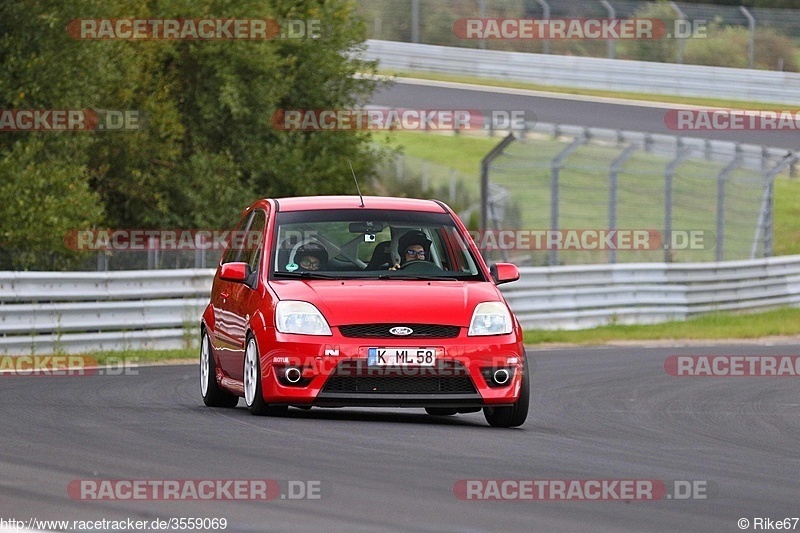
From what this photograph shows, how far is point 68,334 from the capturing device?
17.5 meters

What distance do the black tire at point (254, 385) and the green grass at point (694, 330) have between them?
11.5m

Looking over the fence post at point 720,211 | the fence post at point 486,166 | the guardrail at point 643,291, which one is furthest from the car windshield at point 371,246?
the fence post at point 720,211

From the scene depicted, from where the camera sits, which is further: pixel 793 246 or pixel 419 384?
pixel 793 246

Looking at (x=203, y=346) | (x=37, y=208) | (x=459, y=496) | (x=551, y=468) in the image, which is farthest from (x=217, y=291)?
(x=37, y=208)

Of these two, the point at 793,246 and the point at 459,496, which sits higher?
the point at 459,496

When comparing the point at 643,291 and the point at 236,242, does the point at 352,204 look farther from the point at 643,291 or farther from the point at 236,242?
the point at 643,291

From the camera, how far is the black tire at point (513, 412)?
10172mm

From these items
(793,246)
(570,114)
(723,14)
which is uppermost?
(723,14)

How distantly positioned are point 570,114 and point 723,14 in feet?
15.1

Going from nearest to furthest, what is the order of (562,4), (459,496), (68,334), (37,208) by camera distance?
(459,496) < (68,334) < (37,208) < (562,4)

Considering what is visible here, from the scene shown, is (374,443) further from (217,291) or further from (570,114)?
(570,114)

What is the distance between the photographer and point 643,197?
34.4 meters

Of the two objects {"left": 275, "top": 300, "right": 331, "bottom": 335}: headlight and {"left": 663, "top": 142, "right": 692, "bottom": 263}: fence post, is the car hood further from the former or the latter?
{"left": 663, "top": 142, "right": 692, "bottom": 263}: fence post

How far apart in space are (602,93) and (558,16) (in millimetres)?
4143
